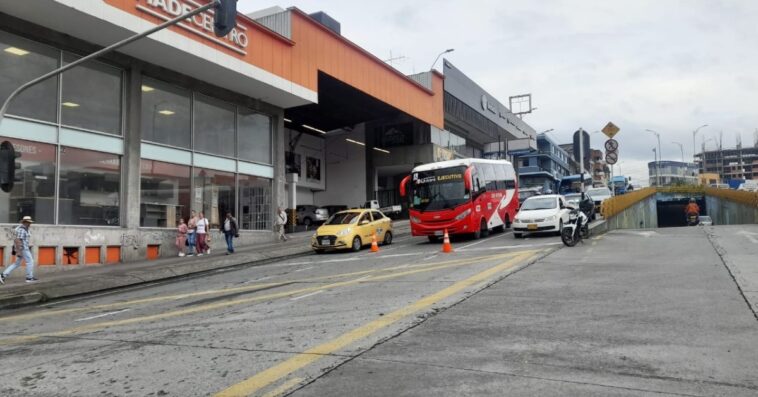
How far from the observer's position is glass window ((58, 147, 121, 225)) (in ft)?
55.7

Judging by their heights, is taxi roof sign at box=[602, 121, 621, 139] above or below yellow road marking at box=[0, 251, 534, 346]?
above

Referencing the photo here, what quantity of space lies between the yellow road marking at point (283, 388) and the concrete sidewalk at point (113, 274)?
9882 millimetres

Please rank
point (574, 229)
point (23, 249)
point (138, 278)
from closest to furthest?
point (23, 249), point (138, 278), point (574, 229)

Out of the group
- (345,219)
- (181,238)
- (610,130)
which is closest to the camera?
(181,238)

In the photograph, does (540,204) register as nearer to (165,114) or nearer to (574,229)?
(574,229)

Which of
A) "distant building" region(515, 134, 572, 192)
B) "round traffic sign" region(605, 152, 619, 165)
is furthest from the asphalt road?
"distant building" region(515, 134, 572, 192)

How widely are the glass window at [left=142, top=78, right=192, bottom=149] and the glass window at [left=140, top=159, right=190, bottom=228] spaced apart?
1.05 metres

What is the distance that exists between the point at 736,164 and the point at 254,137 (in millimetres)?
163927

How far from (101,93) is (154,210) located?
4.59m

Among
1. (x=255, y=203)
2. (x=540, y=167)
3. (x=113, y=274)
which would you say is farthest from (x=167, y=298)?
(x=540, y=167)

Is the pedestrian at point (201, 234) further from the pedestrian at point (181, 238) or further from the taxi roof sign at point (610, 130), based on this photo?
the taxi roof sign at point (610, 130)

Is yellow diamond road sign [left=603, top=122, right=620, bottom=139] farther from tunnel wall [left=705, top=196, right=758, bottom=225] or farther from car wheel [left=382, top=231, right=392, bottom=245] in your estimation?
tunnel wall [left=705, top=196, right=758, bottom=225]

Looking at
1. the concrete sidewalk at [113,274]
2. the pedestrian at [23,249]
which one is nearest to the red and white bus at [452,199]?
the concrete sidewalk at [113,274]

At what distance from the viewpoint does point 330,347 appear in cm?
585
